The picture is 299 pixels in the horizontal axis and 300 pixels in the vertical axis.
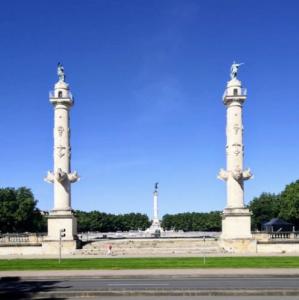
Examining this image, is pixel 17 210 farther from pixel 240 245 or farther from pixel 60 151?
pixel 240 245

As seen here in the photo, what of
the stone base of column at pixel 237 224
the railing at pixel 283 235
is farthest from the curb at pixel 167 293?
the railing at pixel 283 235

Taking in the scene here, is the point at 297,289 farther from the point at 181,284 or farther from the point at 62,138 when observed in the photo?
the point at 62,138

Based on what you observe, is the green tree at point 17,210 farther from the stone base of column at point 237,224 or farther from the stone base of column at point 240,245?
the stone base of column at point 240,245

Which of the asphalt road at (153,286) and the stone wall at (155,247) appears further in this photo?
the stone wall at (155,247)

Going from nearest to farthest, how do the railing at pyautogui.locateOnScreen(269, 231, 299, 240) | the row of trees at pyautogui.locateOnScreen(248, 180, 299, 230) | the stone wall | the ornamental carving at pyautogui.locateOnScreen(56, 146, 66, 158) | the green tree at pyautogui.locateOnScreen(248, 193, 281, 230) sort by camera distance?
1. the stone wall
2. the railing at pyautogui.locateOnScreen(269, 231, 299, 240)
3. the ornamental carving at pyautogui.locateOnScreen(56, 146, 66, 158)
4. the row of trees at pyautogui.locateOnScreen(248, 180, 299, 230)
5. the green tree at pyautogui.locateOnScreen(248, 193, 281, 230)

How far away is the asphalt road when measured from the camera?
22938 mm

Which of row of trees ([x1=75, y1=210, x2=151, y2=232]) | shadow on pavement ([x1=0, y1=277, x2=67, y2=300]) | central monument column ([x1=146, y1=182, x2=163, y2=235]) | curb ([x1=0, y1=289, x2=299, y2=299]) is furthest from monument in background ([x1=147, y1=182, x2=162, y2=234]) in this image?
curb ([x1=0, y1=289, x2=299, y2=299])

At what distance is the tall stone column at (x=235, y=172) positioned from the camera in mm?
58906

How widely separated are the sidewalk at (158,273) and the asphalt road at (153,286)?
48.3 inches

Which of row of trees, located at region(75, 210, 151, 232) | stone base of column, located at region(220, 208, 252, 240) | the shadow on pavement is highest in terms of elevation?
stone base of column, located at region(220, 208, 252, 240)

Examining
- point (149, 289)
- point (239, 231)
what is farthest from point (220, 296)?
point (239, 231)

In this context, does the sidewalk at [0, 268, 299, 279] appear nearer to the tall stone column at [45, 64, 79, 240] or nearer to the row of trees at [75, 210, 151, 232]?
the tall stone column at [45, 64, 79, 240]

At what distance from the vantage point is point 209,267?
36531 mm

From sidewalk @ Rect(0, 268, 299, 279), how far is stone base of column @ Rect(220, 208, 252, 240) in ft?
79.1
